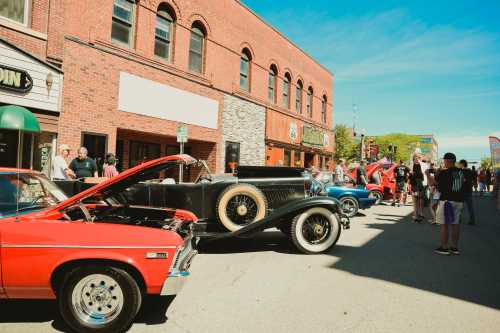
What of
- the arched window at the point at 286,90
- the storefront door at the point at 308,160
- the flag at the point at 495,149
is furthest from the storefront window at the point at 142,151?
the flag at the point at 495,149

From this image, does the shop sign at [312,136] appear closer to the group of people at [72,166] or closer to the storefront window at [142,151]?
the storefront window at [142,151]

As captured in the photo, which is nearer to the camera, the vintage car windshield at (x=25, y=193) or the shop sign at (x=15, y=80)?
the vintage car windshield at (x=25, y=193)

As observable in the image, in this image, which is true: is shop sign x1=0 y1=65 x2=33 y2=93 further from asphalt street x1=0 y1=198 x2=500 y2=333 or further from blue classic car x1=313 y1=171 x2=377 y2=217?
blue classic car x1=313 y1=171 x2=377 y2=217

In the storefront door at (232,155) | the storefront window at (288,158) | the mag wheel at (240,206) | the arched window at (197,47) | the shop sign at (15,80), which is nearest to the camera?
the mag wheel at (240,206)

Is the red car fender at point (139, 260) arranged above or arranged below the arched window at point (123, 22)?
below

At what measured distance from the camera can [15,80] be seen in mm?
9086

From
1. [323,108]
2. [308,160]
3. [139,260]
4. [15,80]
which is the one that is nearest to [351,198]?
[139,260]

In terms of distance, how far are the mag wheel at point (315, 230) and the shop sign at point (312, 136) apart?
58.2ft

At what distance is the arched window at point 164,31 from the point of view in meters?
13.6

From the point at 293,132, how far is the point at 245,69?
5721mm

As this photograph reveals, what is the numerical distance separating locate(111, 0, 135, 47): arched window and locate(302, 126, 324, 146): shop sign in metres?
13.6

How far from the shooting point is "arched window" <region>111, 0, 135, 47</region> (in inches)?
476

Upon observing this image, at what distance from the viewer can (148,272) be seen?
110 inches

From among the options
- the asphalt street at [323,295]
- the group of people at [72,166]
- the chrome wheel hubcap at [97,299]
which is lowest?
the asphalt street at [323,295]
